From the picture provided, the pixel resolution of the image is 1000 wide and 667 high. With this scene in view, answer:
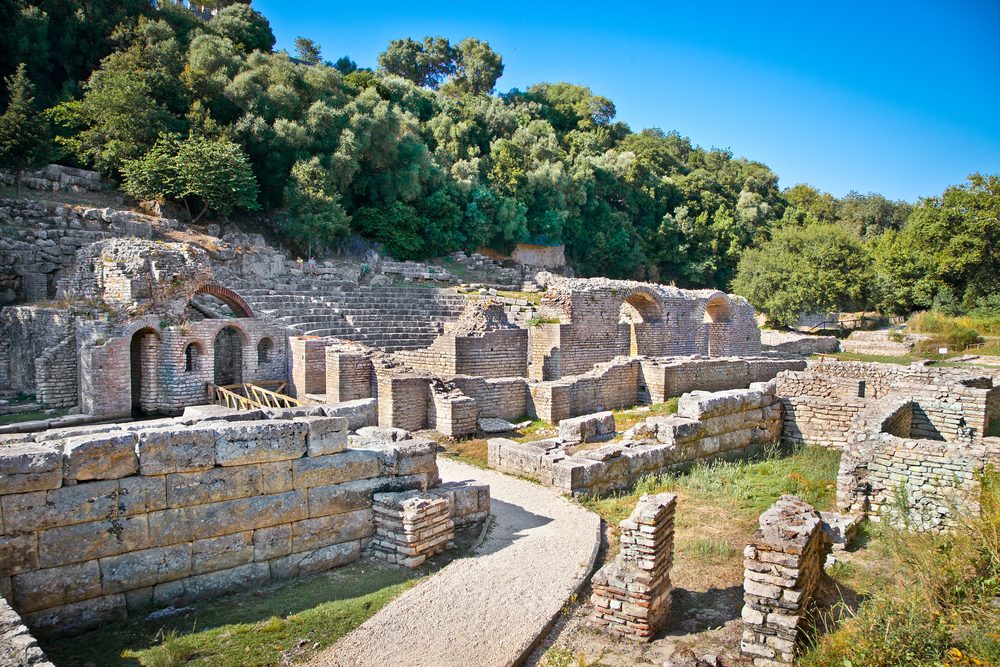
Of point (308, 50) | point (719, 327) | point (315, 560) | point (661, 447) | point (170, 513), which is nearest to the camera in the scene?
point (170, 513)

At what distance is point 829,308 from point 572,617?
29.3 metres

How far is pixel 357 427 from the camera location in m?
8.80

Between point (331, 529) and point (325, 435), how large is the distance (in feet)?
2.87

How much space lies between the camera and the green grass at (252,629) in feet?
12.9

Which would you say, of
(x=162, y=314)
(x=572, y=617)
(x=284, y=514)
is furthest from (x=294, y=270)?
(x=572, y=617)

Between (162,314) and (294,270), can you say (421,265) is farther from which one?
(162,314)

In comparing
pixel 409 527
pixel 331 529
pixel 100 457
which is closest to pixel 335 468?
pixel 331 529

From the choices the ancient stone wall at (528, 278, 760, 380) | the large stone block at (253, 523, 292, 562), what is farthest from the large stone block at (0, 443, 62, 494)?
the ancient stone wall at (528, 278, 760, 380)

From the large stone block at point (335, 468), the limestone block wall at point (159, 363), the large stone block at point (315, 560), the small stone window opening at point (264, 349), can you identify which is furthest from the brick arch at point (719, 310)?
the large stone block at point (315, 560)

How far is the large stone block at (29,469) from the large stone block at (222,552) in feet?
3.79

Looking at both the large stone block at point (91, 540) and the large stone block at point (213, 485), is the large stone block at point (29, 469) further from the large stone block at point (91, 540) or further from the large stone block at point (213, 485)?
the large stone block at point (213, 485)

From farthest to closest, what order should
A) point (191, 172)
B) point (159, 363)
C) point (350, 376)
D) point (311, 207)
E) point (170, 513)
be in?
point (311, 207)
point (191, 172)
point (159, 363)
point (350, 376)
point (170, 513)

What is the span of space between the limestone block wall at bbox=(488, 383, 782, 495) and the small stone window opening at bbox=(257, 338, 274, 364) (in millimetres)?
8148

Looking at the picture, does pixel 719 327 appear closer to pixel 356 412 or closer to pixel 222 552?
pixel 356 412
